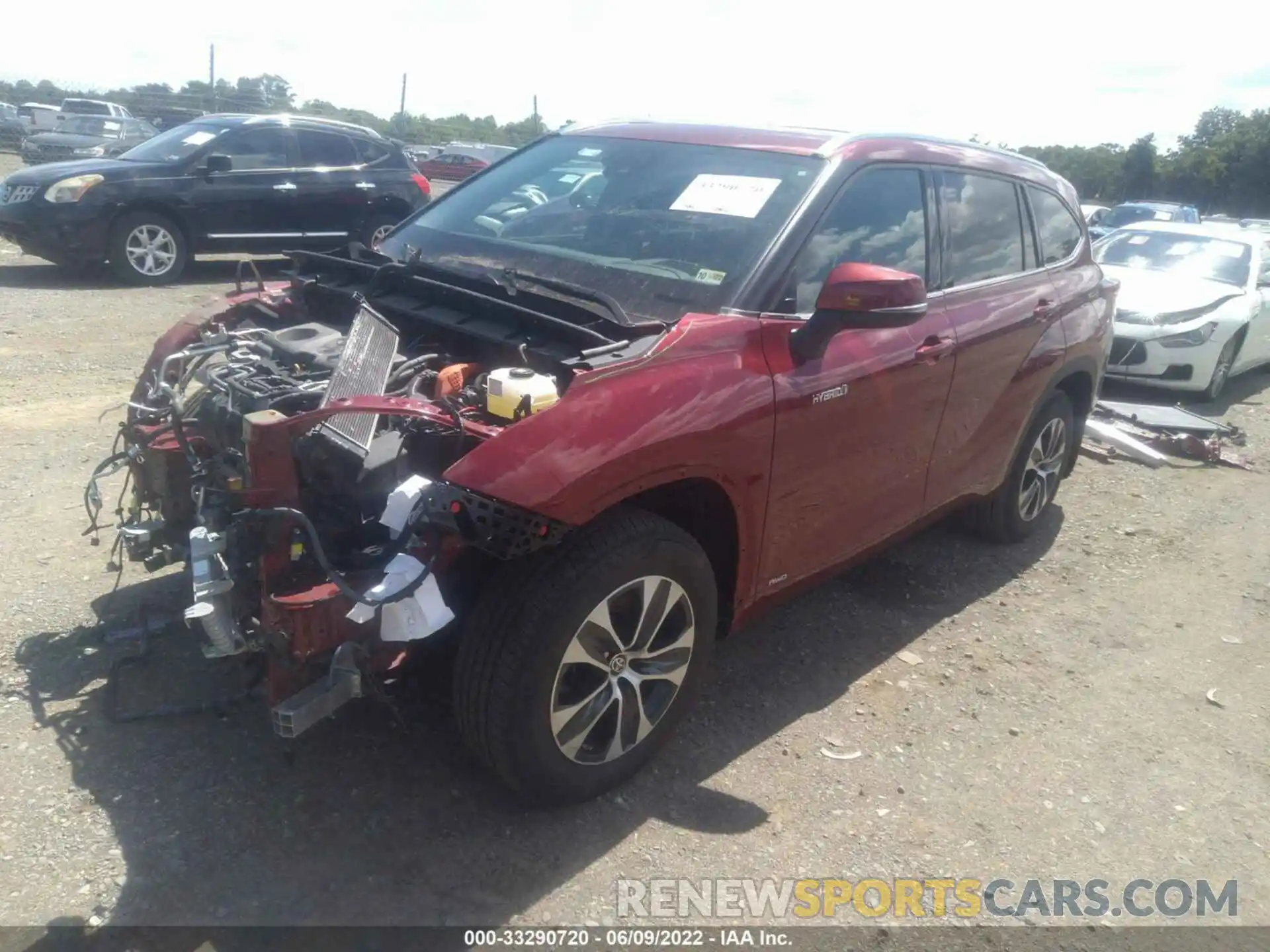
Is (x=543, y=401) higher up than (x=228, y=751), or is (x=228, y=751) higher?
(x=543, y=401)

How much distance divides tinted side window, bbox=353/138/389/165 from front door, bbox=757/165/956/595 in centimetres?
909

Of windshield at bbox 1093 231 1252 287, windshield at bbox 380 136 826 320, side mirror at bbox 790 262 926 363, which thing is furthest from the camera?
windshield at bbox 1093 231 1252 287

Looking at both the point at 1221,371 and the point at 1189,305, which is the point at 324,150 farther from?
the point at 1221,371

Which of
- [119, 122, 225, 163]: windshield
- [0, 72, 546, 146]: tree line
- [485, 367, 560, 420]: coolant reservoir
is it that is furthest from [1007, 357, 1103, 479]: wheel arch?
[0, 72, 546, 146]: tree line

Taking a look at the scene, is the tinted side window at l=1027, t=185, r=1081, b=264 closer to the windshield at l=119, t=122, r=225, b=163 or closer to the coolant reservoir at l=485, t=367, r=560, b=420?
the coolant reservoir at l=485, t=367, r=560, b=420

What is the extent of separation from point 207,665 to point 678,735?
5.56 feet

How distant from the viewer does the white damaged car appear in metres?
8.56

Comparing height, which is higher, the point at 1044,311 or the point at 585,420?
the point at 1044,311

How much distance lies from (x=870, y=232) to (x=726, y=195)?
55cm

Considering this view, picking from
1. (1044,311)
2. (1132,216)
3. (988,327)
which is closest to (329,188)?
(1044,311)

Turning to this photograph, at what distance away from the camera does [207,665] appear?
354cm

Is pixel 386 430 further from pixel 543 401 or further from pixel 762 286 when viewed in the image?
pixel 762 286

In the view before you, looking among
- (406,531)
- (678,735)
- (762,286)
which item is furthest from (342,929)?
(762,286)

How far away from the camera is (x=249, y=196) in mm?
10594
